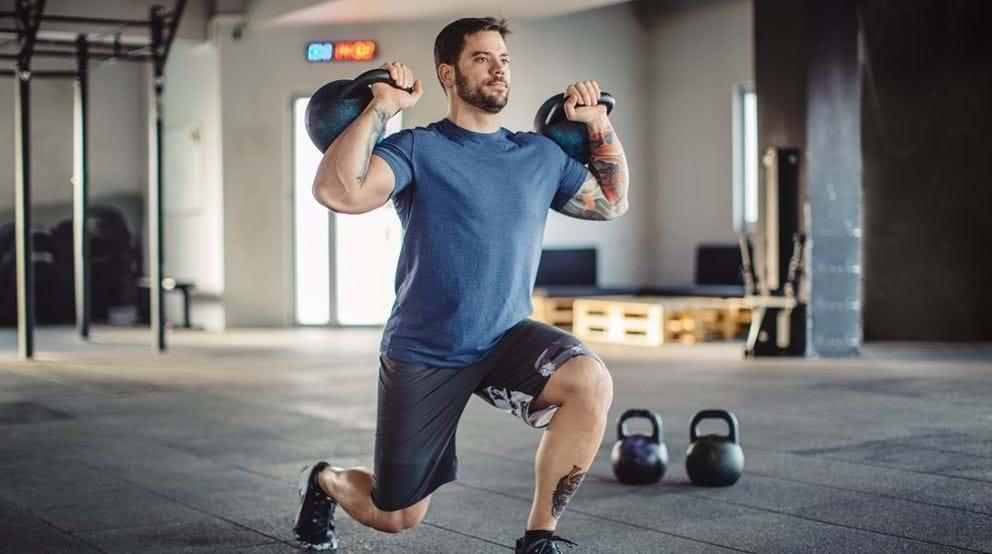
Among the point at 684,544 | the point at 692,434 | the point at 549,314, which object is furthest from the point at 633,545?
the point at 549,314

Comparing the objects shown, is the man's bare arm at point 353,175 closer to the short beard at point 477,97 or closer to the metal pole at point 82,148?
the short beard at point 477,97

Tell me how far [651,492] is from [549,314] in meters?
7.10

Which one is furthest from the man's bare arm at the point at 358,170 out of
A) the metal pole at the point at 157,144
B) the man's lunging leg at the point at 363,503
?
the metal pole at the point at 157,144

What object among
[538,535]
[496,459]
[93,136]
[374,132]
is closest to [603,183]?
[374,132]

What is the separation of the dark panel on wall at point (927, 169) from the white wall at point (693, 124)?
5.86ft

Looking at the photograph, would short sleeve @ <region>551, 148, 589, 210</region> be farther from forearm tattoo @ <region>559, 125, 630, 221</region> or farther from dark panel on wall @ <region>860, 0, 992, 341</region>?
dark panel on wall @ <region>860, 0, 992, 341</region>

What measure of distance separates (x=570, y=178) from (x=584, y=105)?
19 cm

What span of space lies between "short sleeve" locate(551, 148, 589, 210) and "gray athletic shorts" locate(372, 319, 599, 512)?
38cm

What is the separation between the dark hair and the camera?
301 centimetres

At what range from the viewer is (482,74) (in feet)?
9.74

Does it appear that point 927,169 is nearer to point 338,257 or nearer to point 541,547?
point 338,257

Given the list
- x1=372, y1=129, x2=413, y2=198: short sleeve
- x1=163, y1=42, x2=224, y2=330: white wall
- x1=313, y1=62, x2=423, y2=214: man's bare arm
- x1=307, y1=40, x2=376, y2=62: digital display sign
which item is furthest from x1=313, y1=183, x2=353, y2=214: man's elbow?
x1=163, y1=42, x2=224, y2=330: white wall

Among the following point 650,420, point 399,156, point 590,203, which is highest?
point 399,156

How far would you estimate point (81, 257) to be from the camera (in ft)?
34.4
